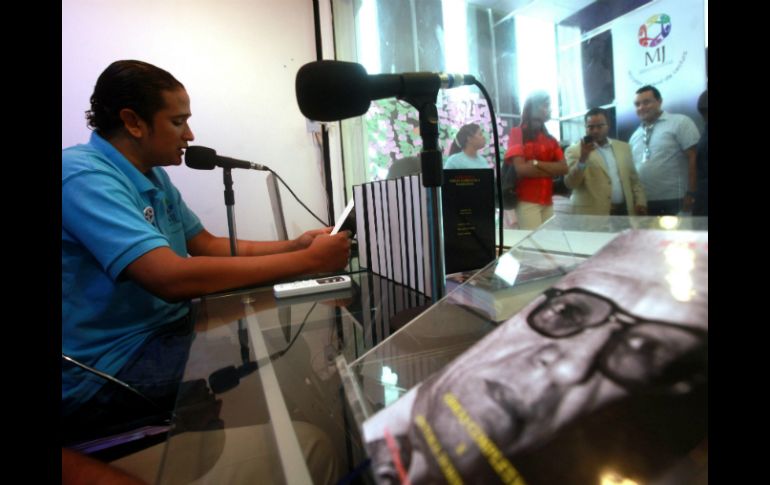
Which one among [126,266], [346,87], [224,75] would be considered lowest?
[126,266]

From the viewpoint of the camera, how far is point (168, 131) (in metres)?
1.05

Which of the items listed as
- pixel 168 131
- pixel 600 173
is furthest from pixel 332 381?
pixel 600 173

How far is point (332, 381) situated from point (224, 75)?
5.94ft

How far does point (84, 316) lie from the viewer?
2.62ft

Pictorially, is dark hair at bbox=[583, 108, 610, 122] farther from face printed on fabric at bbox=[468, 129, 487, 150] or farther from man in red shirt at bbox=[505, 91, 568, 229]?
face printed on fabric at bbox=[468, 129, 487, 150]

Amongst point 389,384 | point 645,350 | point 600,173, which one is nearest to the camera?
point 645,350

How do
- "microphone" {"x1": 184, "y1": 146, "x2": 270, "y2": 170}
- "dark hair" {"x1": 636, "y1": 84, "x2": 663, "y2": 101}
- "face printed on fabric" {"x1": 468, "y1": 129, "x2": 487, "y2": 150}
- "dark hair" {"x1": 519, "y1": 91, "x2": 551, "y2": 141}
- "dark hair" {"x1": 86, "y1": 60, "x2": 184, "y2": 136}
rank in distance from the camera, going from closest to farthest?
1. "dark hair" {"x1": 86, "y1": 60, "x2": 184, "y2": 136}
2. "microphone" {"x1": 184, "y1": 146, "x2": 270, "y2": 170}
3. "dark hair" {"x1": 636, "y1": 84, "x2": 663, "y2": 101}
4. "dark hair" {"x1": 519, "y1": 91, "x2": 551, "y2": 141}
5. "face printed on fabric" {"x1": 468, "y1": 129, "x2": 487, "y2": 150}

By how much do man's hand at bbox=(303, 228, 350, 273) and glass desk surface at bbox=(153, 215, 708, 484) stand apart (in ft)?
1.23

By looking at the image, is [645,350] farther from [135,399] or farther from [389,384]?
[135,399]

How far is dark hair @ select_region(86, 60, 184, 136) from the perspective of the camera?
99cm

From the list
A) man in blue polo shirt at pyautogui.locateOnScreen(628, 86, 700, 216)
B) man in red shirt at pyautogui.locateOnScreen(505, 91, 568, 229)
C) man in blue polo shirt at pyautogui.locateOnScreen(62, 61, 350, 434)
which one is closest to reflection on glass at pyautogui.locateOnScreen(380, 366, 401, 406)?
man in blue polo shirt at pyautogui.locateOnScreen(62, 61, 350, 434)

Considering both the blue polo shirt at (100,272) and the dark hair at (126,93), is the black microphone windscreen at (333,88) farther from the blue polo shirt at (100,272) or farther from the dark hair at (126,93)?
the dark hair at (126,93)

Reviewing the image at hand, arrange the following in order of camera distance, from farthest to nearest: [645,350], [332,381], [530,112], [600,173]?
[530,112], [600,173], [332,381], [645,350]
